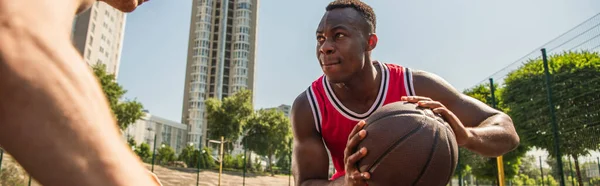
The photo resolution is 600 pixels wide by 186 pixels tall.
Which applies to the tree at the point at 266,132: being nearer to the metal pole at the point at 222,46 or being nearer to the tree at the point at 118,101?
the tree at the point at 118,101

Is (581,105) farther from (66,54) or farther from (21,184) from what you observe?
(21,184)

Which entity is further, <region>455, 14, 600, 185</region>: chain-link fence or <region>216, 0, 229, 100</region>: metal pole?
<region>216, 0, 229, 100</region>: metal pole

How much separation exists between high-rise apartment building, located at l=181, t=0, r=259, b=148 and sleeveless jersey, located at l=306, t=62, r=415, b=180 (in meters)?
89.0

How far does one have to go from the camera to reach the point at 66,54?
0.85 meters

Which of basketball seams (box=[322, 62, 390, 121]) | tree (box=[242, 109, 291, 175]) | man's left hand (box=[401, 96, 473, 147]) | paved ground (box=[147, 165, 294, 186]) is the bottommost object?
paved ground (box=[147, 165, 294, 186])

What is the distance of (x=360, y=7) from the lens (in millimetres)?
3342

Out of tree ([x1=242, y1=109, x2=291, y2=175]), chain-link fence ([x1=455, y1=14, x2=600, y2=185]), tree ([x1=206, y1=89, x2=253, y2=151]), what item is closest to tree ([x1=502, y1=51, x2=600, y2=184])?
chain-link fence ([x1=455, y1=14, x2=600, y2=185])

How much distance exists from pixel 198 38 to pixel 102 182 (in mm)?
97312

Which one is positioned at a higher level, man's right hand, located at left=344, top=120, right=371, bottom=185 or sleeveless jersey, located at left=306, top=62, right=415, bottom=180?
sleeveless jersey, located at left=306, top=62, right=415, bottom=180

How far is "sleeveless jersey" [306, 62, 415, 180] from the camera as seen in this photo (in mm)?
3420

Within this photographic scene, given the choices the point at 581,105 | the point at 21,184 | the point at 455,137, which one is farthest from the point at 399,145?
the point at 21,184

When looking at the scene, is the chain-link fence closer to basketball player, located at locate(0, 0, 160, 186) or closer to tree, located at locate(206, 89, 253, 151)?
basketball player, located at locate(0, 0, 160, 186)

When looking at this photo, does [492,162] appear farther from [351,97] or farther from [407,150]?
[407,150]

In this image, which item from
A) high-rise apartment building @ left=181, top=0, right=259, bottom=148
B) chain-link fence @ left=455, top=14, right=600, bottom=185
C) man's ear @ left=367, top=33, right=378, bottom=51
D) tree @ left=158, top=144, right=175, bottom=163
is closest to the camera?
man's ear @ left=367, top=33, right=378, bottom=51
